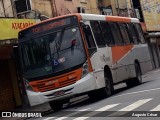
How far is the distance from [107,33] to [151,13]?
97.7ft

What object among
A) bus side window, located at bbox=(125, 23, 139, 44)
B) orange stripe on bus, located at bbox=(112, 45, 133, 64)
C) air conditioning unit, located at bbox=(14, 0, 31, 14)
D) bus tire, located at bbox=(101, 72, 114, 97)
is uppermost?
air conditioning unit, located at bbox=(14, 0, 31, 14)

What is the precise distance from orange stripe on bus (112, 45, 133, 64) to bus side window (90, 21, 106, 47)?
111 centimetres

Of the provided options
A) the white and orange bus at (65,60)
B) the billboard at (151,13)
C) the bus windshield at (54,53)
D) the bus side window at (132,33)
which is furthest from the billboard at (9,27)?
the billboard at (151,13)

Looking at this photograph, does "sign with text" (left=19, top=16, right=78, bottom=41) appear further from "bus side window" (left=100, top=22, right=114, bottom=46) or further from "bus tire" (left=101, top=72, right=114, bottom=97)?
"bus tire" (left=101, top=72, right=114, bottom=97)

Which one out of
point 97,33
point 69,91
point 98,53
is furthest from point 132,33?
point 69,91

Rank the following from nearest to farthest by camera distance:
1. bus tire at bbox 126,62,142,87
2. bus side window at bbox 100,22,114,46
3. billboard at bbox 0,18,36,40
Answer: bus side window at bbox 100,22,114,46 < billboard at bbox 0,18,36,40 < bus tire at bbox 126,62,142,87

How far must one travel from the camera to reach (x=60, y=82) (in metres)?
16.8

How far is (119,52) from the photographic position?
2078 cm

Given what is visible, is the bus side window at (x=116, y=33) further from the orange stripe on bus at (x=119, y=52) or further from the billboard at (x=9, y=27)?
the billboard at (x=9, y=27)

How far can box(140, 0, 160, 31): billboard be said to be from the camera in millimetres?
47250

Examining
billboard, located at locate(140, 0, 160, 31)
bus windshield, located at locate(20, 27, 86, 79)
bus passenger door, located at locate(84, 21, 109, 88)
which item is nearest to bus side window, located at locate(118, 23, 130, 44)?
bus passenger door, located at locate(84, 21, 109, 88)

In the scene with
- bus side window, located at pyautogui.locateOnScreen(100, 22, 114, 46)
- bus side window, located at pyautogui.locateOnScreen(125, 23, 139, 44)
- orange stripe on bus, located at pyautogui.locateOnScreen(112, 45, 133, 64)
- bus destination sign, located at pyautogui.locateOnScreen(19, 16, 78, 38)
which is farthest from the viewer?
bus side window, located at pyautogui.locateOnScreen(125, 23, 139, 44)

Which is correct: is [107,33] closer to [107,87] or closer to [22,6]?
[107,87]

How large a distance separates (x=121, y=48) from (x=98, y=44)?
3068mm
